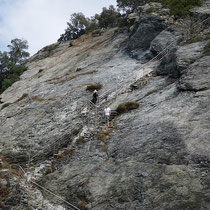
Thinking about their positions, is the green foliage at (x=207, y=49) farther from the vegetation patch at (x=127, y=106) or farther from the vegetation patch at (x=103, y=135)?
the vegetation patch at (x=103, y=135)

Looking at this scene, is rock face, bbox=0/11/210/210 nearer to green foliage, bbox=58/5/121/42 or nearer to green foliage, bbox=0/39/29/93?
green foliage, bbox=0/39/29/93

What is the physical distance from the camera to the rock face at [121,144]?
1023 centimetres

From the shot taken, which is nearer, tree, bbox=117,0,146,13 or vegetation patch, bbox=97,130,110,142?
vegetation patch, bbox=97,130,110,142

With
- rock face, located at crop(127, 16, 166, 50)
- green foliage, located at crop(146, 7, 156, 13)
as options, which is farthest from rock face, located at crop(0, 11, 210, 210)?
green foliage, located at crop(146, 7, 156, 13)

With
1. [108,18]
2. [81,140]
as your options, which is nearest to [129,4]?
[108,18]

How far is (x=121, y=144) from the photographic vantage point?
14.1 metres

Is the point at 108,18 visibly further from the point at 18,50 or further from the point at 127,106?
the point at 127,106

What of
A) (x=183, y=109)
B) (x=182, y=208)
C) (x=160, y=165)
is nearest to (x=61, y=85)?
(x=183, y=109)

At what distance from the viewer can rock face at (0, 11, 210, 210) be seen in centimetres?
1023

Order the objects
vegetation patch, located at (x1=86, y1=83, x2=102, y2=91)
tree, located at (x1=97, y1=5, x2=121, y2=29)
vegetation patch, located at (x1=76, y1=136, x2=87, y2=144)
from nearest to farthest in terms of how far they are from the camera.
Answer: vegetation patch, located at (x1=76, y1=136, x2=87, y2=144) < vegetation patch, located at (x1=86, y1=83, x2=102, y2=91) < tree, located at (x1=97, y1=5, x2=121, y2=29)

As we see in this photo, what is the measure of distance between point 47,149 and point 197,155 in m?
11.4

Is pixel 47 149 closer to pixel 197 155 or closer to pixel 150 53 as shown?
pixel 197 155

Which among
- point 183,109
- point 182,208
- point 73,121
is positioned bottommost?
point 182,208

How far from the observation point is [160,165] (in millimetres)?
11000
